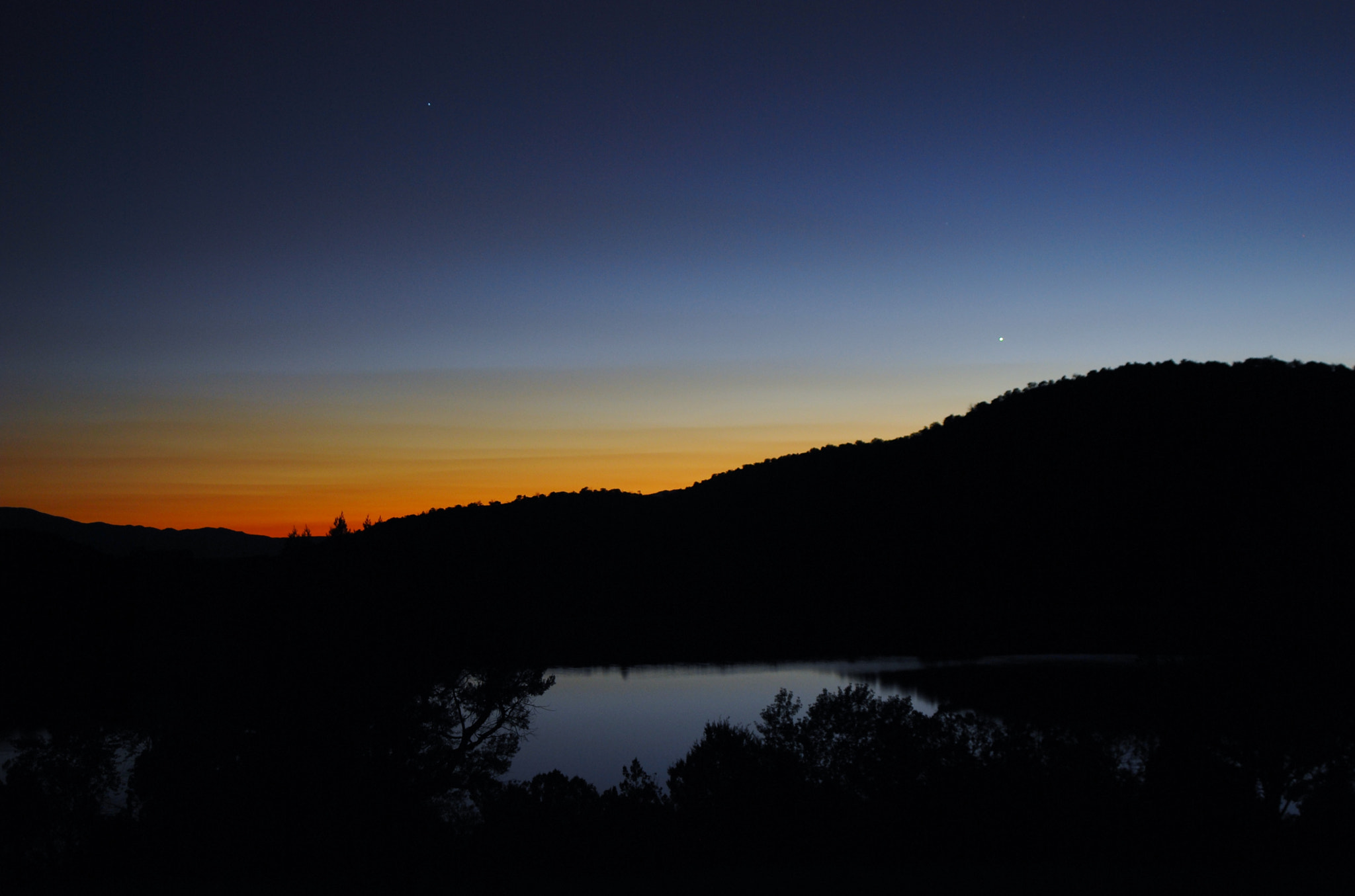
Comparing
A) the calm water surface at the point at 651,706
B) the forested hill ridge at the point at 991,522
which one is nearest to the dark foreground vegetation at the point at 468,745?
the calm water surface at the point at 651,706

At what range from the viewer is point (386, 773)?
1459cm

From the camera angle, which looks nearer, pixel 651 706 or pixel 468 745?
pixel 468 745

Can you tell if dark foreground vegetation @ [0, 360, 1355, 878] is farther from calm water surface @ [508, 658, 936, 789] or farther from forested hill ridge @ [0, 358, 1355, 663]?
calm water surface @ [508, 658, 936, 789]

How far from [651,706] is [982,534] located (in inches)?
1018

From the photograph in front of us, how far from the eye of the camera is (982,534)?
173ft

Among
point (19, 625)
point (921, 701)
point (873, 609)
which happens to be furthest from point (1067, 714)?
point (873, 609)

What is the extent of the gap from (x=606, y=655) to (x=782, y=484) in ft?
83.0

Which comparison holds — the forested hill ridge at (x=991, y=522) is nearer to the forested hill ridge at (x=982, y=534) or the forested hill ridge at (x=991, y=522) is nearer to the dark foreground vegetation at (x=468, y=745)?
the forested hill ridge at (x=982, y=534)

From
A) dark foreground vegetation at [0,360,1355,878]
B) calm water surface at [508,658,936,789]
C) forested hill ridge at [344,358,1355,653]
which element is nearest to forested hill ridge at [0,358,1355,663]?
forested hill ridge at [344,358,1355,653]

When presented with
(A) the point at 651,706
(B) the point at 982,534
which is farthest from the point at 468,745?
(B) the point at 982,534

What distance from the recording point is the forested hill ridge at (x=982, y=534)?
118 ft

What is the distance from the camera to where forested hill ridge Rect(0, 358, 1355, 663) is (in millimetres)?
36000

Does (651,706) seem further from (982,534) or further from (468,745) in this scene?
(982,534)

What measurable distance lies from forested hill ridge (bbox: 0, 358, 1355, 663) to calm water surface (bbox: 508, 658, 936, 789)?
2979 mm
